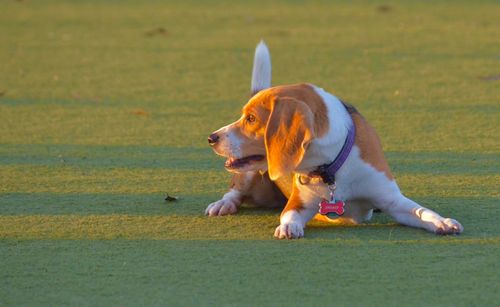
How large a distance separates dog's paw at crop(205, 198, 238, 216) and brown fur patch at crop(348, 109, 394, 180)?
0.86m

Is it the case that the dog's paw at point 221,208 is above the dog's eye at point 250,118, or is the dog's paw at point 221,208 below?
below

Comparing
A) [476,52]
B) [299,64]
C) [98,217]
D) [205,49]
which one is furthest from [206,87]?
[98,217]

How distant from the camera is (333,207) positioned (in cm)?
520

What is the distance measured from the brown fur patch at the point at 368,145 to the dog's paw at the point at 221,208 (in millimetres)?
858

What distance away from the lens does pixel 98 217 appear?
5582 mm

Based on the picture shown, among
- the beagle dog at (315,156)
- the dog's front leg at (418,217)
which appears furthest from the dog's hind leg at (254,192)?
the dog's front leg at (418,217)

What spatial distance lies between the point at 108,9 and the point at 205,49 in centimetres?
475

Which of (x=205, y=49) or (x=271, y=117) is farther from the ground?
(x=271, y=117)

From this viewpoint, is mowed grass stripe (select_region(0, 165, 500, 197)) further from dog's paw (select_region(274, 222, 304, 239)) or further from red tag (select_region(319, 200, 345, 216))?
dog's paw (select_region(274, 222, 304, 239))

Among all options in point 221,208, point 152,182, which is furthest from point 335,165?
point 152,182

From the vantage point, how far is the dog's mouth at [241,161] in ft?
17.3

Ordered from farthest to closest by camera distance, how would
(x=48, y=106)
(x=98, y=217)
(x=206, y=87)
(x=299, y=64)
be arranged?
(x=299, y=64) → (x=206, y=87) → (x=48, y=106) → (x=98, y=217)

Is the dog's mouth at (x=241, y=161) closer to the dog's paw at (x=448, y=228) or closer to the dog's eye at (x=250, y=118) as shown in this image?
the dog's eye at (x=250, y=118)

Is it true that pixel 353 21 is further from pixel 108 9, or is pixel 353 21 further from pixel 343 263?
pixel 343 263
